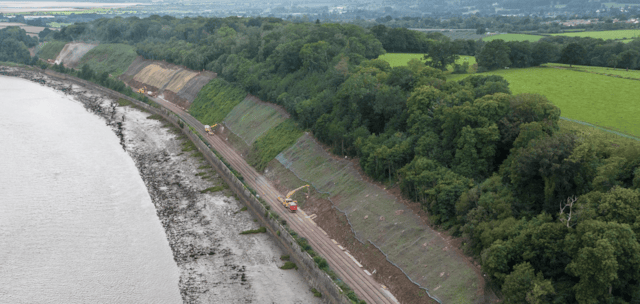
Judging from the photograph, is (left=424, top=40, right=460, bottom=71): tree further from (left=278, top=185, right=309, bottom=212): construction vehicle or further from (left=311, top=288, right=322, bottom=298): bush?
(left=311, top=288, right=322, bottom=298): bush

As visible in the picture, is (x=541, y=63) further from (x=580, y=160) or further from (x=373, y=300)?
(x=373, y=300)

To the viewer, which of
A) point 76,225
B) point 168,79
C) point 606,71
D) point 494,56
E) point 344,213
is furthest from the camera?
point 168,79

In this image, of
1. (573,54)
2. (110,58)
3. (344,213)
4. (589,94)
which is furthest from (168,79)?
(589,94)

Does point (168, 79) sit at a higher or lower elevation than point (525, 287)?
lower

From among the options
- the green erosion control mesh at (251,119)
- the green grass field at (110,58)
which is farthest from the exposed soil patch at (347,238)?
the green grass field at (110,58)

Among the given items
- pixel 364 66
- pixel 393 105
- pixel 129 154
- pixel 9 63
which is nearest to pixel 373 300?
pixel 393 105

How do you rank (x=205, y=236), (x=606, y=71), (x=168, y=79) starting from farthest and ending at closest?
(x=168, y=79), (x=606, y=71), (x=205, y=236)

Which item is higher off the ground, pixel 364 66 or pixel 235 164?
pixel 364 66

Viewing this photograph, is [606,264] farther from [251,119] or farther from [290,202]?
[251,119]
